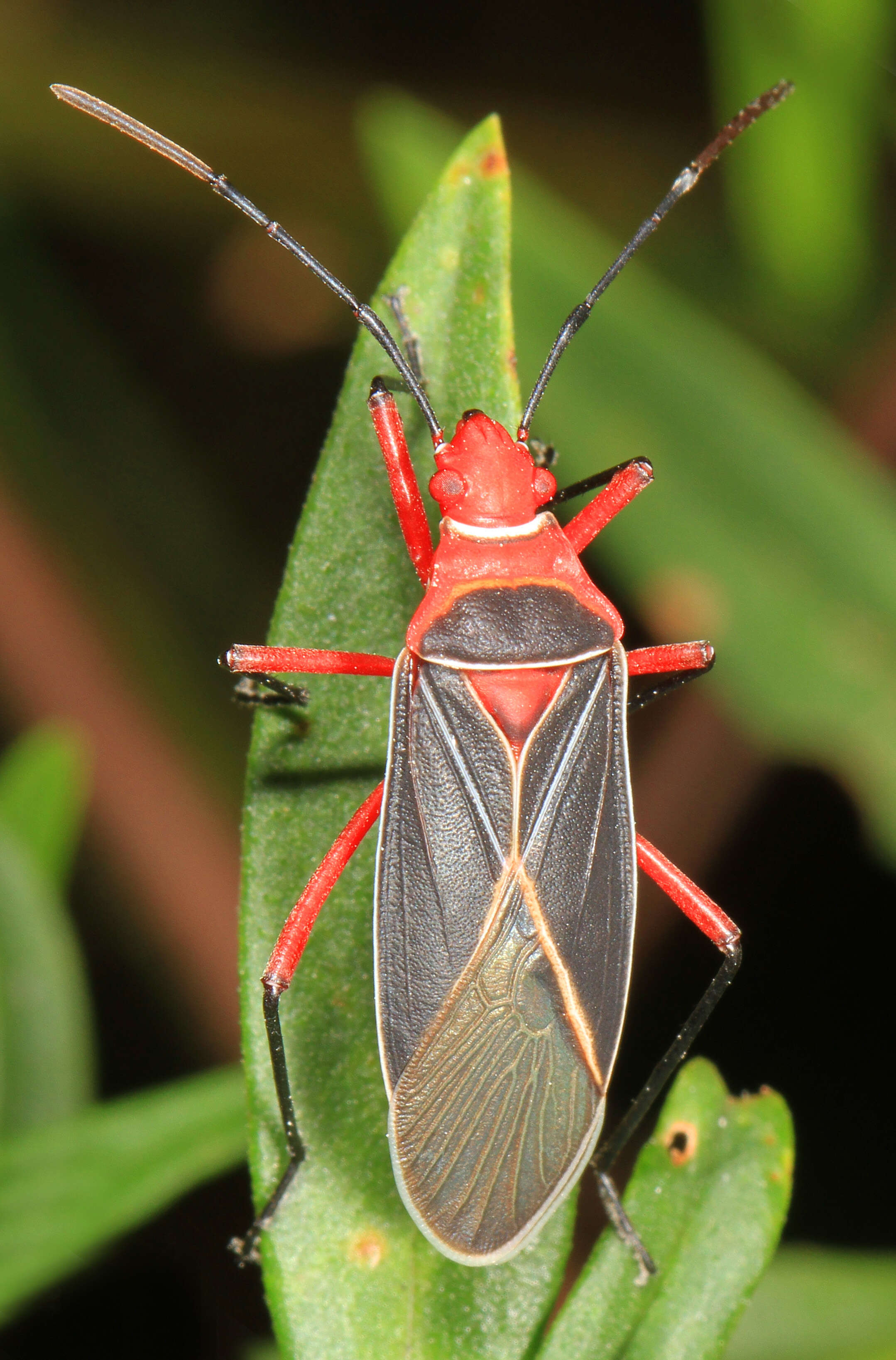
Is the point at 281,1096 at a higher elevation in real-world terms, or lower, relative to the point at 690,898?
lower

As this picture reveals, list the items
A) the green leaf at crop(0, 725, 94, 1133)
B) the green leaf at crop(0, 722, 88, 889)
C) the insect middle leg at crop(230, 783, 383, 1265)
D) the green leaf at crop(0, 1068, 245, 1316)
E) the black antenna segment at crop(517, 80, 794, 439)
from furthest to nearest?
the green leaf at crop(0, 722, 88, 889), the black antenna segment at crop(517, 80, 794, 439), the green leaf at crop(0, 725, 94, 1133), the green leaf at crop(0, 1068, 245, 1316), the insect middle leg at crop(230, 783, 383, 1265)

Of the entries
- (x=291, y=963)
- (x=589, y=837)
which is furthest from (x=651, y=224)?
(x=291, y=963)

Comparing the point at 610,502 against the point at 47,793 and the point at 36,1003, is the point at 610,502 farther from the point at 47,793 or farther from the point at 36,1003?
the point at 36,1003

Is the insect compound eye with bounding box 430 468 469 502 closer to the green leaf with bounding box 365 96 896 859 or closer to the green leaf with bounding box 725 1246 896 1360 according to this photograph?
the green leaf with bounding box 365 96 896 859

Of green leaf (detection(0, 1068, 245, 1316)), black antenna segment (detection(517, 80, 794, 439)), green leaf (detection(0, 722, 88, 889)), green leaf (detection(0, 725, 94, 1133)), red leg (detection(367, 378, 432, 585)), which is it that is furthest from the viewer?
green leaf (detection(0, 722, 88, 889))

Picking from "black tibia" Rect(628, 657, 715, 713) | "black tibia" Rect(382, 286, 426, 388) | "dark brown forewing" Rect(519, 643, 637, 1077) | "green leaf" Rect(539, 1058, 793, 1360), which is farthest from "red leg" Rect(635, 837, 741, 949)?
"black tibia" Rect(382, 286, 426, 388)

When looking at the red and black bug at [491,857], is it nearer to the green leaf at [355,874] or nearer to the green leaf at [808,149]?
the green leaf at [355,874]
